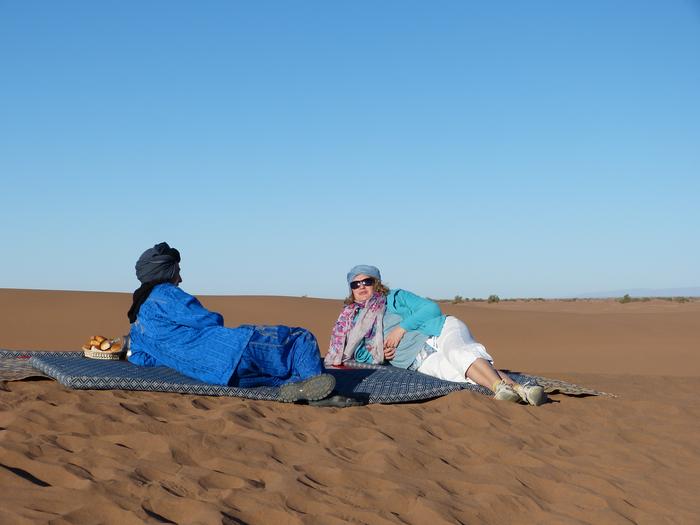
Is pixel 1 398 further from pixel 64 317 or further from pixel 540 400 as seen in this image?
pixel 64 317

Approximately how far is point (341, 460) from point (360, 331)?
11.5 feet

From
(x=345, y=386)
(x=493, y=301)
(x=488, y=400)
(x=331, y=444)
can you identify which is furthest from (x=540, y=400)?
(x=493, y=301)

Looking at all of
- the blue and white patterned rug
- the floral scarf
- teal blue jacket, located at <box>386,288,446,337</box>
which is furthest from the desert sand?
the floral scarf

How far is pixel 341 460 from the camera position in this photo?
517 centimetres

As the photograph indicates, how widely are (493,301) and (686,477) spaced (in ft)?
176

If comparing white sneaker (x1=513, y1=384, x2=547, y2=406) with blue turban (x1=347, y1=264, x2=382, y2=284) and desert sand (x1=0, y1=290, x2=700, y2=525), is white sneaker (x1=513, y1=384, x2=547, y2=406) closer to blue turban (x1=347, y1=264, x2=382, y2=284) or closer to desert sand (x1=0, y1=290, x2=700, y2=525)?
desert sand (x1=0, y1=290, x2=700, y2=525)

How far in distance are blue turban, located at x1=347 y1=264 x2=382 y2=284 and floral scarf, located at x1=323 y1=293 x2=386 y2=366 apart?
9.3 inches

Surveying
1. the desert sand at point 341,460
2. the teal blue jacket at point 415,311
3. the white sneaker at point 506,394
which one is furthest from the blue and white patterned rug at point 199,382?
the teal blue jacket at point 415,311

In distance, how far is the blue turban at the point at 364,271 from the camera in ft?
28.4

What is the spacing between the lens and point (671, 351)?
18.6 meters

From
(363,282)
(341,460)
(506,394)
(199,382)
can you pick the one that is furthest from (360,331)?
(341,460)

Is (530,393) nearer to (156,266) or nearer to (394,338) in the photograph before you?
(394,338)

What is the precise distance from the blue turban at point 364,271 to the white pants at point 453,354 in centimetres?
94

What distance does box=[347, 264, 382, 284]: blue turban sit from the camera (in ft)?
28.4
